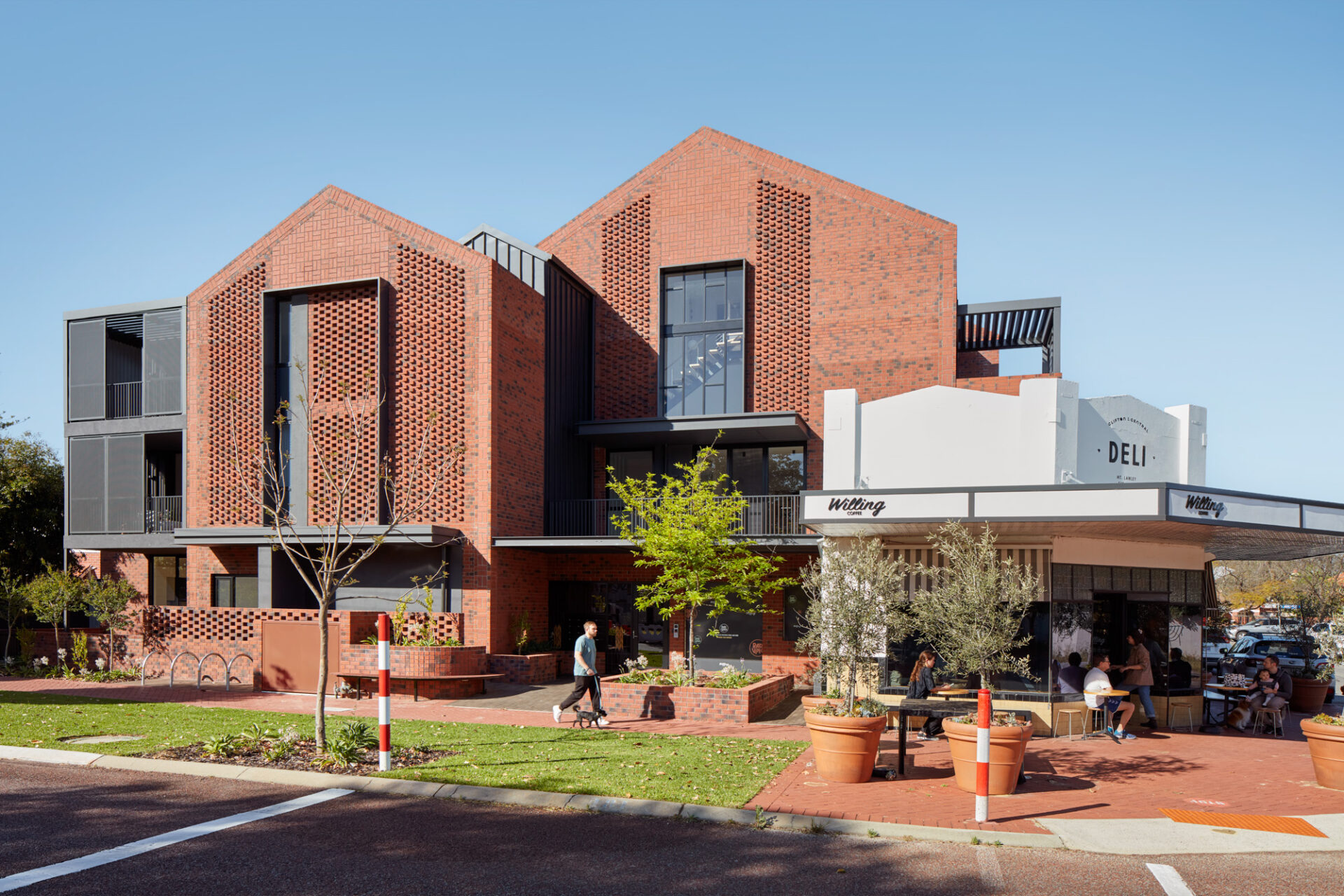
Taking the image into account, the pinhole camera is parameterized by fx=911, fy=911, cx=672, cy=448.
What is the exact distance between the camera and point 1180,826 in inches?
358

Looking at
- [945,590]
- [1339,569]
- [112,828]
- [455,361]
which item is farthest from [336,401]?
[1339,569]

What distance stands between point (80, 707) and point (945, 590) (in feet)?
50.2

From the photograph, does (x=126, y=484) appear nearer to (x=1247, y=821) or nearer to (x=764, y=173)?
(x=764, y=173)

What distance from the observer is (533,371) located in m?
23.2

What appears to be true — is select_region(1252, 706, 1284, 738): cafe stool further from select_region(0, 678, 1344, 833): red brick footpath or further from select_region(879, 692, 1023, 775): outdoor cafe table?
select_region(879, 692, 1023, 775): outdoor cafe table

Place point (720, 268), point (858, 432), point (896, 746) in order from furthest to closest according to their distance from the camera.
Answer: point (720, 268) < point (858, 432) < point (896, 746)

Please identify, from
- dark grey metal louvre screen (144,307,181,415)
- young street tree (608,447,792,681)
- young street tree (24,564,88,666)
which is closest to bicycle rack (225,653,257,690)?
young street tree (24,564,88,666)

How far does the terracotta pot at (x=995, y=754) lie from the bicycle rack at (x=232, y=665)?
15.8 meters

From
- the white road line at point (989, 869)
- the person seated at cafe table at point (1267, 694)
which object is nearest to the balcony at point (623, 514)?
the person seated at cafe table at point (1267, 694)

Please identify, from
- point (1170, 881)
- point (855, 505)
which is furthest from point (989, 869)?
point (855, 505)

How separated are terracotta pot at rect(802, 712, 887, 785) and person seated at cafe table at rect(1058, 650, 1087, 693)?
579cm

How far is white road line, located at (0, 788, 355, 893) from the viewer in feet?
23.3

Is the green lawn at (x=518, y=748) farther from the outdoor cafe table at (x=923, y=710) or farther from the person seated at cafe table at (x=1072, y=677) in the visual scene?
the person seated at cafe table at (x=1072, y=677)

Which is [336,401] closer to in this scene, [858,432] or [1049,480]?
[858,432]
